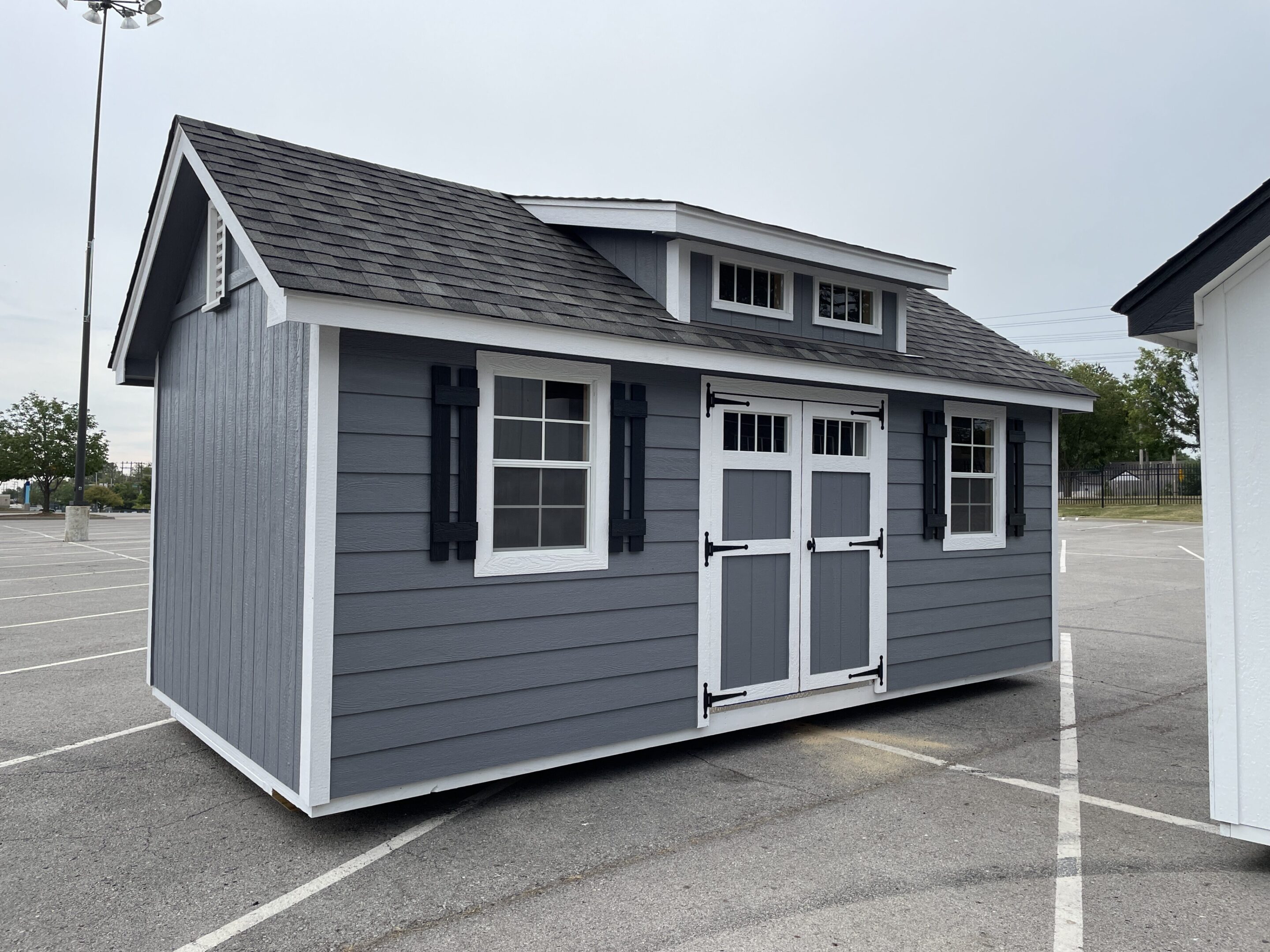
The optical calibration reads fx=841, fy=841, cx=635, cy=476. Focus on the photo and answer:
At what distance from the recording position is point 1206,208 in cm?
3675

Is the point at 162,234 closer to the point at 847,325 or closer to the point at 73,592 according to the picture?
the point at 847,325

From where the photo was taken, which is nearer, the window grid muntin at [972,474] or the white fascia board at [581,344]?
the white fascia board at [581,344]

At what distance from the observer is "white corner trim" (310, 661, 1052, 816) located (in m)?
4.23

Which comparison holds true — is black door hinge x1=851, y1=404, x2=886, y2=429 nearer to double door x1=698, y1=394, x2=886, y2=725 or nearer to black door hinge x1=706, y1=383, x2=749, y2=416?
double door x1=698, y1=394, x2=886, y2=725

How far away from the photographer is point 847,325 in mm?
6770

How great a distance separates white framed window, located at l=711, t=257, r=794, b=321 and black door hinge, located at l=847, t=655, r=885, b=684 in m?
2.75

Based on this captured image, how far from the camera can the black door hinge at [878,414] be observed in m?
6.54

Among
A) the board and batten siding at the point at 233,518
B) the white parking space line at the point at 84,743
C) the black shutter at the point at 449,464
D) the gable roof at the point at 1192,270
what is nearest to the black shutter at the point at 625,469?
the black shutter at the point at 449,464

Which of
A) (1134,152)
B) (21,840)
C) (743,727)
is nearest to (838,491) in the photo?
(743,727)

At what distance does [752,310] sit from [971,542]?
3005mm

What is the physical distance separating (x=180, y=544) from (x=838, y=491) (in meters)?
4.74

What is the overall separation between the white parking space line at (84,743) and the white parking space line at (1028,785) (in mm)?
4945

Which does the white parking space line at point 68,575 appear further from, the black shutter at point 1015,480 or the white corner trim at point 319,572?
the black shutter at point 1015,480

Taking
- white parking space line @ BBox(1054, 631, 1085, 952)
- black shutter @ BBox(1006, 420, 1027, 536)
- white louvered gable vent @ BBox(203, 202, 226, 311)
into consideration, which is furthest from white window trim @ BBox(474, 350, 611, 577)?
black shutter @ BBox(1006, 420, 1027, 536)
